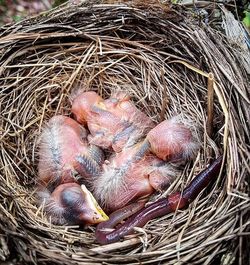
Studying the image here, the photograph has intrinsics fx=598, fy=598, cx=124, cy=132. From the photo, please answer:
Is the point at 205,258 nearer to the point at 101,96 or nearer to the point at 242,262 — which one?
the point at 242,262

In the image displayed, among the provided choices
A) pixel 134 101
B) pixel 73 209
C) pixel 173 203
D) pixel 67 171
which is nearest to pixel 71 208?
pixel 73 209

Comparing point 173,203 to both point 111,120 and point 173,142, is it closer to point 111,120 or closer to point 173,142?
point 173,142

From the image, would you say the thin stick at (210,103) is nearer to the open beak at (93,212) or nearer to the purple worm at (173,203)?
the purple worm at (173,203)

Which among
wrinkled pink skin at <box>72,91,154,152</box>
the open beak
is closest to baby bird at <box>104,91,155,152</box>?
wrinkled pink skin at <box>72,91,154,152</box>

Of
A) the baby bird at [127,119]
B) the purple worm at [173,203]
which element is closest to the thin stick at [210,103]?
the purple worm at [173,203]

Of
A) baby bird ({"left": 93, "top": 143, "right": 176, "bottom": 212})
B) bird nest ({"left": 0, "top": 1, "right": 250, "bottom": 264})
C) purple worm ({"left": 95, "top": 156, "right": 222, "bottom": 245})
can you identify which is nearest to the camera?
bird nest ({"left": 0, "top": 1, "right": 250, "bottom": 264})

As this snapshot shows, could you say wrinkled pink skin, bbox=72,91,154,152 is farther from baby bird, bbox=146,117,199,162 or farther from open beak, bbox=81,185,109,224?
open beak, bbox=81,185,109,224
